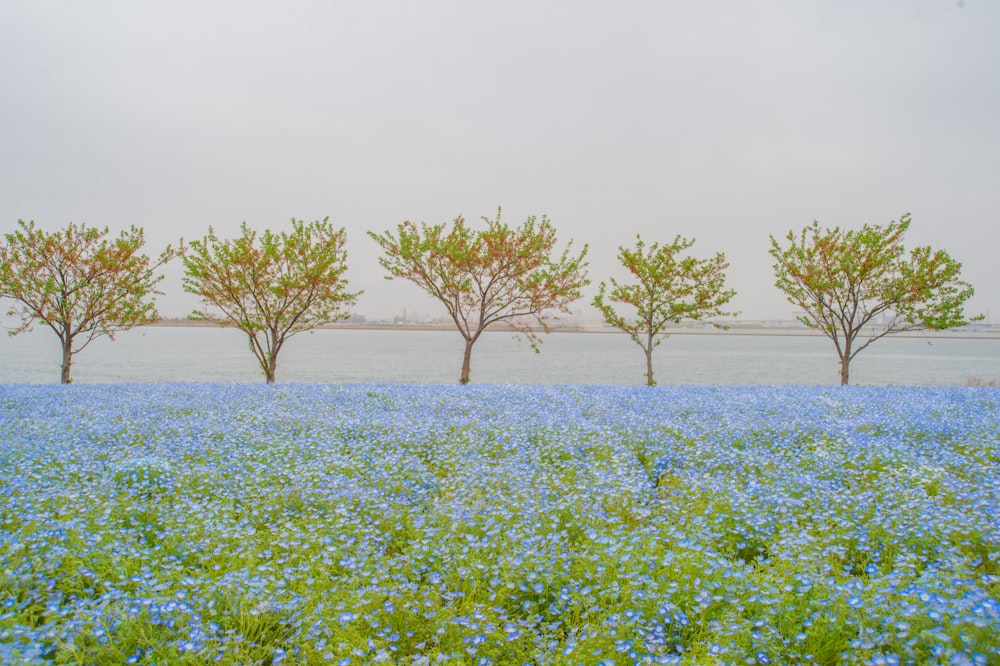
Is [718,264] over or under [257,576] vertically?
over

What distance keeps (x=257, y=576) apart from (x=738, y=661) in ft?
11.8

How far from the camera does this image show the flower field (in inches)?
155

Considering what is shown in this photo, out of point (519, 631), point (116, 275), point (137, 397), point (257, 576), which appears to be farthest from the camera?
point (116, 275)

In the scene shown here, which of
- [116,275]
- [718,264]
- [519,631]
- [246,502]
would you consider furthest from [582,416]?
[116,275]

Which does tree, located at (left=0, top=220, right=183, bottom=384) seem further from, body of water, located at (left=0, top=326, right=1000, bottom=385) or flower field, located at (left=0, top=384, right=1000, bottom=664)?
flower field, located at (left=0, top=384, right=1000, bottom=664)

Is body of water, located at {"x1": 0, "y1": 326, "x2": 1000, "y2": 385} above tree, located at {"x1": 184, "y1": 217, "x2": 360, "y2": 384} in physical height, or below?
below

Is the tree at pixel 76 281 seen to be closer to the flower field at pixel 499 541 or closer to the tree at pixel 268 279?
the tree at pixel 268 279

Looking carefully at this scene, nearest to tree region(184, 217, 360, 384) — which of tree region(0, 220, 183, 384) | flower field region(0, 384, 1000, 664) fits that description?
tree region(0, 220, 183, 384)

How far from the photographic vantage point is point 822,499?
21.2 ft

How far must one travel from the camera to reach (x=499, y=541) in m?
5.41

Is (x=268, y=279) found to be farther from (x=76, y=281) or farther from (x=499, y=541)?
(x=499, y=541)

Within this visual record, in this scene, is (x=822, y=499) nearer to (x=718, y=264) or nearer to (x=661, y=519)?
(x=661, y=519)

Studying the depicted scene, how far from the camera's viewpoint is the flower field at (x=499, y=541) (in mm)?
3932

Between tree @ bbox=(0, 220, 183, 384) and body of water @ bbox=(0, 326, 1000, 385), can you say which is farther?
body of water @ bbox=(0, 326, 1000, 385)
